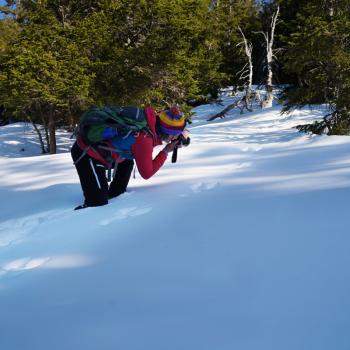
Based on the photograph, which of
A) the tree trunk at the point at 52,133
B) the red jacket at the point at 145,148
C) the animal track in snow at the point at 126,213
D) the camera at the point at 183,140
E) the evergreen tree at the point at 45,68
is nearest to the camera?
the animal track in snow at the point at 126,213

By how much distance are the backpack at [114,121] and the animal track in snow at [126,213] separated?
2.29 feet

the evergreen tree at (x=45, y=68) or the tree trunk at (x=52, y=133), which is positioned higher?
the evergreen tree at (x=45, y=68)

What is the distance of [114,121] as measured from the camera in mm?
3654

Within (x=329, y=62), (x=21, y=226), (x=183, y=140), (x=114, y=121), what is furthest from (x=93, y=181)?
(x=329, y=62)

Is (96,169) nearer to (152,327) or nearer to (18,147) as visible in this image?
(152,327)

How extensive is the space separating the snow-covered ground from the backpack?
0.65 m

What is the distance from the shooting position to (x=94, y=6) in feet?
54.9

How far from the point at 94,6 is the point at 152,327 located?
17387mm

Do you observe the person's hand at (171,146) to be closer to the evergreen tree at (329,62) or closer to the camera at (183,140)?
the camera at (183,140)

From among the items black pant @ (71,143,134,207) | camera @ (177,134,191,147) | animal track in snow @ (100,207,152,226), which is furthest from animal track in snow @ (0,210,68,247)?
camera @ (177,134,191,147)

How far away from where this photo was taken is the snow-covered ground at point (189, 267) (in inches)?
59.7

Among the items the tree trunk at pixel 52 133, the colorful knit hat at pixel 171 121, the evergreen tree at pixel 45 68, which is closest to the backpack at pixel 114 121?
the colorful knit hat at pixel 171 121

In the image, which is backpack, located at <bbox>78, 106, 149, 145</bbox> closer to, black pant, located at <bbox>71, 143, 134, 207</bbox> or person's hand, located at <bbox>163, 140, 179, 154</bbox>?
black pant, located at <bbox>71, 143, 134, 207</bbox>

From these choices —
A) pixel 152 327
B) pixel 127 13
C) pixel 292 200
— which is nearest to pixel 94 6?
pixel 127 13
